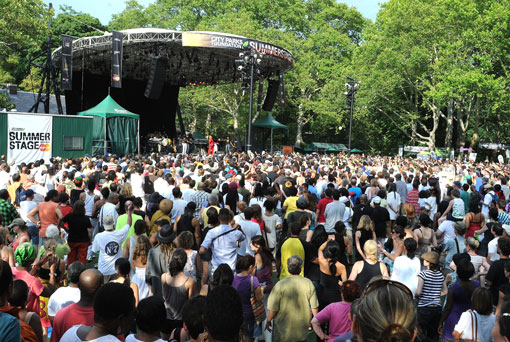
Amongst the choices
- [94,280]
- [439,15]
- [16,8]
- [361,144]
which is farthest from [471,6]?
[94,280]

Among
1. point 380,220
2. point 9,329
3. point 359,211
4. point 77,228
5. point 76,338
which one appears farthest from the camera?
point 359,211

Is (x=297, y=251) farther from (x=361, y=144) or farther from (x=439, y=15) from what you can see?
(x=361, y=144)

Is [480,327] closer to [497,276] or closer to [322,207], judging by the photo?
[497,276]

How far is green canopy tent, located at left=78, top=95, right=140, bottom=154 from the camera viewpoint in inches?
928

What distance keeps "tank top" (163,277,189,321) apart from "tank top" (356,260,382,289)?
73.7 inches

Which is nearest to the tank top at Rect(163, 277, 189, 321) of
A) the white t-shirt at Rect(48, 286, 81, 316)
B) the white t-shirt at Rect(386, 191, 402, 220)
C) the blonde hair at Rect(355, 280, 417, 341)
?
the white t-shirt at Rect(48, 286, 81, 316)

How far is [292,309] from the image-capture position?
415 centimetres

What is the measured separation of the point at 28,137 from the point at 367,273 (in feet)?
61.8

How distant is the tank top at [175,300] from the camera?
4152 millimetres

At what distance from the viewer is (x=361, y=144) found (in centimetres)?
5262

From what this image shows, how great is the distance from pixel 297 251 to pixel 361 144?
4899cm

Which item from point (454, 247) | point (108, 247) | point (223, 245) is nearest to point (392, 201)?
point (454, 247)

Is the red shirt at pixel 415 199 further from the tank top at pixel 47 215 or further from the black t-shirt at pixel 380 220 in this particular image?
the tank top at pixel 47 215

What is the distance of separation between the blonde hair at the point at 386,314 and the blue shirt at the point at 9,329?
1898mm
